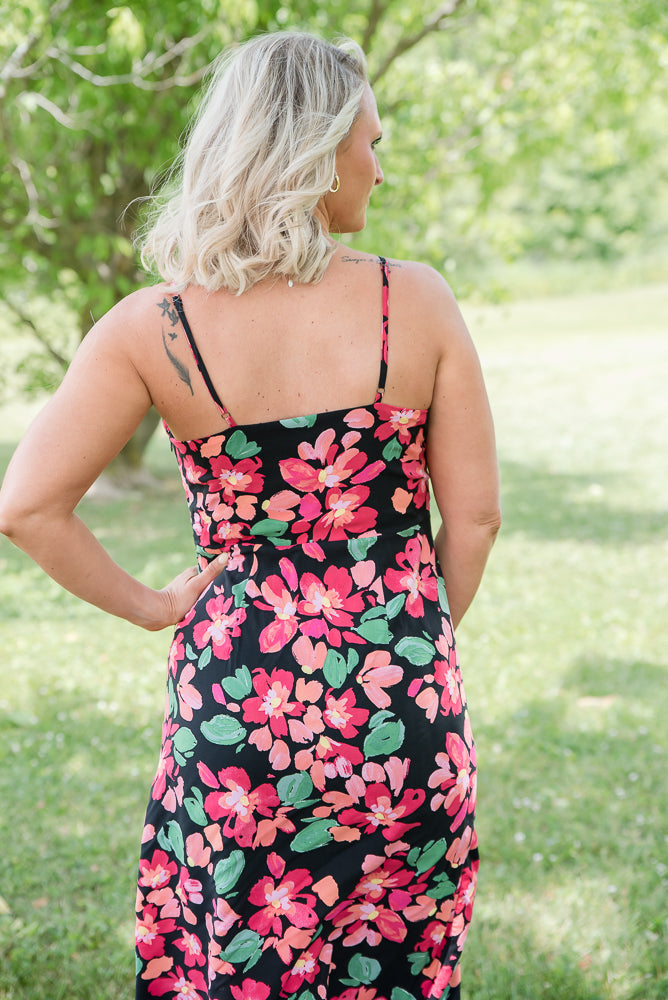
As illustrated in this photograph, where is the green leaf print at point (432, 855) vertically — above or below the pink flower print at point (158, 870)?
below

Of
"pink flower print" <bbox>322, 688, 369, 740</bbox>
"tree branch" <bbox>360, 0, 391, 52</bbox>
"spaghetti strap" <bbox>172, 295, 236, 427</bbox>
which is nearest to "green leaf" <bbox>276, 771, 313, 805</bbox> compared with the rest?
"pink flower print" <bbox>322, 688, 369, 740</bbox>

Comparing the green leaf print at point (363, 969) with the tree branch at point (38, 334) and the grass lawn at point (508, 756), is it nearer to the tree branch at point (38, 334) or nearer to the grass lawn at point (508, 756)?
the grass lawn at point (508, 756)

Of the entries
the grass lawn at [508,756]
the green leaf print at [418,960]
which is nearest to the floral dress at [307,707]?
the green leaf print at [418,960]

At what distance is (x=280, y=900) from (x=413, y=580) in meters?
0.63

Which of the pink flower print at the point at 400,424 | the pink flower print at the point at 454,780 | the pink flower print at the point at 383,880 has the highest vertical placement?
the pink flower print at the point at 400,424

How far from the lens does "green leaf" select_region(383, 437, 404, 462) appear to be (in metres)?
1.63

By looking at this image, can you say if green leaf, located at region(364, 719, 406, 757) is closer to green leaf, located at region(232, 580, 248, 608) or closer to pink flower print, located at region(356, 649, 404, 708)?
pink flower print, located at region(356, 649, 404, 708)

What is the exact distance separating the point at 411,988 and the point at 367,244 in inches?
241

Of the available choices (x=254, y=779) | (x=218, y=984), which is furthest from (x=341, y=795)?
(x=218, y=984)

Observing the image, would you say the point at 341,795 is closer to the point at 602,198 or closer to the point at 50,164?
the point at 50,164

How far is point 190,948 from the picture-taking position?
1.77 m

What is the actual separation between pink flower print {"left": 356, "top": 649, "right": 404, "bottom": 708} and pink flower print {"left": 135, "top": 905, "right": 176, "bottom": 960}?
24.7 inches

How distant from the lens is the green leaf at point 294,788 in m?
1.63

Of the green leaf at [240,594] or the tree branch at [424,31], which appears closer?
the green leaf at [240,594]
